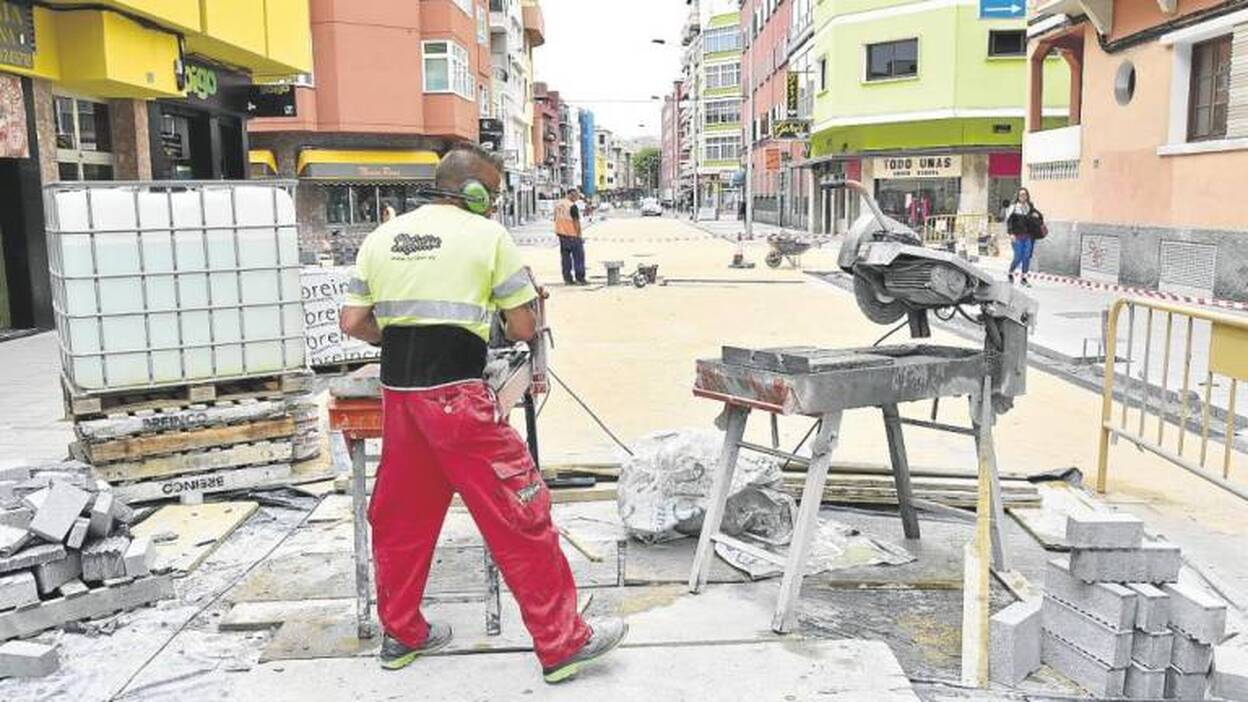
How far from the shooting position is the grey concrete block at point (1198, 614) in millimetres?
3668

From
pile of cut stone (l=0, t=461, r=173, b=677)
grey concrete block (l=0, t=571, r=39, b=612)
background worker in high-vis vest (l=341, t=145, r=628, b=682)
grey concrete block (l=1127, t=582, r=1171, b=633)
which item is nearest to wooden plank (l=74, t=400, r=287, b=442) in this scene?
pile of cut stone (l=0, t=461, r=173, b=677)

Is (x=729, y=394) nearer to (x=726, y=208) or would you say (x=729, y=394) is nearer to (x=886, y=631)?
(x=886, y=631)

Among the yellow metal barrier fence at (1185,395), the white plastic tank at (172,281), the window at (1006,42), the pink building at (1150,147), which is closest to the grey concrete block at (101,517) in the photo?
the white plastic tank at (172,281)

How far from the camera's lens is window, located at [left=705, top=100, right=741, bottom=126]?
297 ft

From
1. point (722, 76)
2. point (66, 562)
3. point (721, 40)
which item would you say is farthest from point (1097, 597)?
point (722, 76)

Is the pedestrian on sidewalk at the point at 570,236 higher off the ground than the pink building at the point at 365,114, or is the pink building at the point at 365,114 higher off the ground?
the pink building at the point at 365,114

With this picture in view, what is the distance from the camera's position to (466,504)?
12.6 feet

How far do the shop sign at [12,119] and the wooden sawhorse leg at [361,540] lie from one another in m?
10.8

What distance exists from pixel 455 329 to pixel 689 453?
194 cm

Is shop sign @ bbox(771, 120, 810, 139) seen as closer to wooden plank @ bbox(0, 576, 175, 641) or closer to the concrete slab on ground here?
wooden plank @ bbox(0, 576, 175, 641)

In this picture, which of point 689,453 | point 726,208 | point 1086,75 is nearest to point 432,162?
point 1086,75

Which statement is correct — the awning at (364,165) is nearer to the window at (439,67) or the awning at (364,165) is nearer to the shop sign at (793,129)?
the window at (439,67)

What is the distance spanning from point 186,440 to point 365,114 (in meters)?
29.5

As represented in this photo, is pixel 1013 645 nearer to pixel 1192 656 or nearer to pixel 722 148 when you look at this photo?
pixel 1192 656
